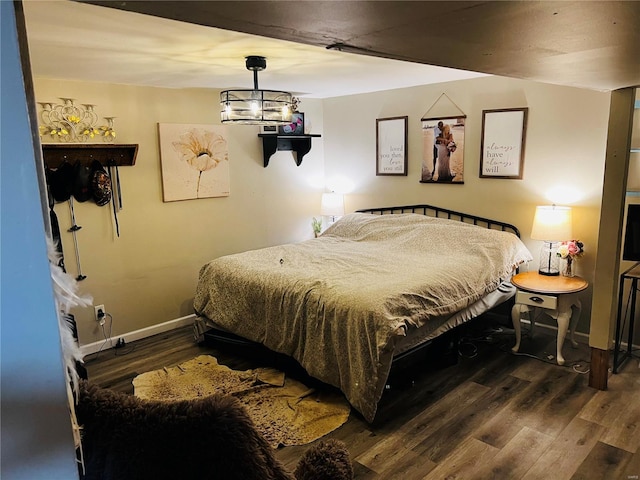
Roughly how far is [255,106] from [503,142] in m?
2.35

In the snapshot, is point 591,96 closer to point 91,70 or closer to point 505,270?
point 505,270

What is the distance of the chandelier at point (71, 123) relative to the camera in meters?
3.43

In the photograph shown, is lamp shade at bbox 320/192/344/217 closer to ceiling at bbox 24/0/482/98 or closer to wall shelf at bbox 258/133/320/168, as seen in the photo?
wall shelf at bbox 258/133/320/168

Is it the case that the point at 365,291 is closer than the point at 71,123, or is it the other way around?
the point at 365,291

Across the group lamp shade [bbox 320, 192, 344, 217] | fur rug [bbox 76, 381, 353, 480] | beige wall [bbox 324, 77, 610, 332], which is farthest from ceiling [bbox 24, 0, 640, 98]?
lamp shade [bbox 320, 192, 344, 217]

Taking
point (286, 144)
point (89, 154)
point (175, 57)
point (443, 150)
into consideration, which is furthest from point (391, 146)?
point (89, 154)

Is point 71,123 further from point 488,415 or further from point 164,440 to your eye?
point 488,415

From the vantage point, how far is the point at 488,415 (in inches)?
109

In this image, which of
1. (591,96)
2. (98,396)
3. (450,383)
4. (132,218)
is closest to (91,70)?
(132,218)

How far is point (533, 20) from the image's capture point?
1.11 meters

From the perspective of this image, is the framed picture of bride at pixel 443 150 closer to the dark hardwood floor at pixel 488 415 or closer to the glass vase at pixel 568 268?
the glass vase at pixel 568 268

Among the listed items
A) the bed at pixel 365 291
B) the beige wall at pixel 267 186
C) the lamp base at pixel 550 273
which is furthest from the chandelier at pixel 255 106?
the lamp base at pixel 550 273

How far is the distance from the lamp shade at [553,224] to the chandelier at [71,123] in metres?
3.44

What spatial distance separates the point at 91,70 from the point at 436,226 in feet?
9.60
